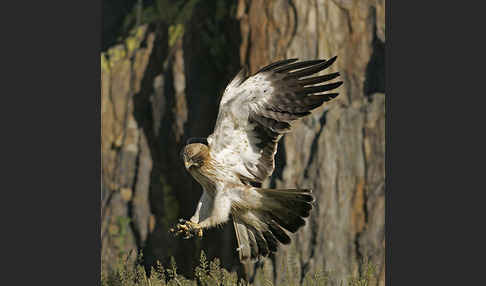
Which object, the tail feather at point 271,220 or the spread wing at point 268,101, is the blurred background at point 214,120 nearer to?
the tail feather at point 271,220

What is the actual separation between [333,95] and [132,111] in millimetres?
2741

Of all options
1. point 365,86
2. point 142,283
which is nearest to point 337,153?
point 365,86

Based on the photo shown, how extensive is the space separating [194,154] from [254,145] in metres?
0.37

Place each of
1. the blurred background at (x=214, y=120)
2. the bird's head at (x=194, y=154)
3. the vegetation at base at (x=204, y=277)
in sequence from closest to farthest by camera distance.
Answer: the bird's head at (x=194, y=154) < the vegetation at base at (x=204, y=277) < the blurred background at (x=214, y=120)

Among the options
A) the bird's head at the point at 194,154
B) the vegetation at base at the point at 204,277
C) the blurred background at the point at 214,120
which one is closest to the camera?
the bird's head at the point at 194,154

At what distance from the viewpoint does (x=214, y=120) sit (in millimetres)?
5543

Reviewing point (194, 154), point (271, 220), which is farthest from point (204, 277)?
point (194, 154)

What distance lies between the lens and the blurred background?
4859 mm

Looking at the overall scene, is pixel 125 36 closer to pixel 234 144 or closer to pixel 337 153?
pixel 337 153

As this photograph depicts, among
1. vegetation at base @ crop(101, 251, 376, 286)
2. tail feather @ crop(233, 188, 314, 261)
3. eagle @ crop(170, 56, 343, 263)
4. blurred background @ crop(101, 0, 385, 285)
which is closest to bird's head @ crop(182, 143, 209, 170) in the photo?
eagle @ crop(170, 56, 343, 263)

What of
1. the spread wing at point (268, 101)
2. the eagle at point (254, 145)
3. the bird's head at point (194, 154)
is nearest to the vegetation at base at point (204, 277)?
the eagle at point (254, 145)

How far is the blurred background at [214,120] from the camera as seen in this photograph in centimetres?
486

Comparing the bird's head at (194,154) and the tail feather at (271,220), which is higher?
the bird's head at (194,154)

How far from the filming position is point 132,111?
599cm
